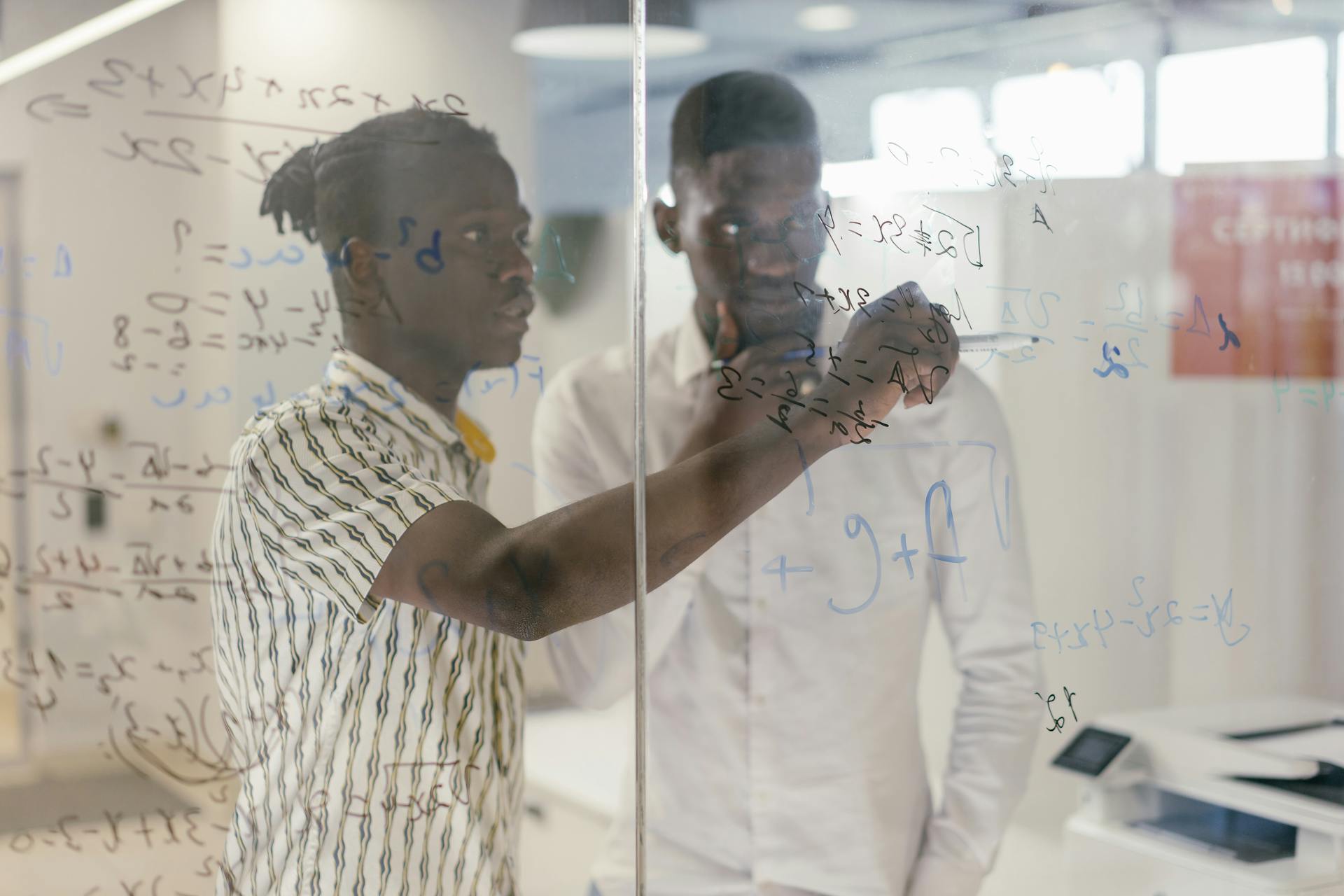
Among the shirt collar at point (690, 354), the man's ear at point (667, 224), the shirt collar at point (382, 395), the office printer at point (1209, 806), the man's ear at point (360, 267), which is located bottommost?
the office printer at point (1209, 806)

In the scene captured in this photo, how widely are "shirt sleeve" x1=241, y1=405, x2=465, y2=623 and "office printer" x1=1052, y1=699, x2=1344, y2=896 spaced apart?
875 millimetres

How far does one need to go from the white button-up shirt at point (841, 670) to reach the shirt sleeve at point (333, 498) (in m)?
0.33

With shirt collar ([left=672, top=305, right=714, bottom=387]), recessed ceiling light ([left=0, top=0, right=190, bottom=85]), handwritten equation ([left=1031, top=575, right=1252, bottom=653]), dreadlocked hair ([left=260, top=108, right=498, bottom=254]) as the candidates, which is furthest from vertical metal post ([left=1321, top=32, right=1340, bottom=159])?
recessed ceiling light ([left=0, top=0, right=190, bottom=85])

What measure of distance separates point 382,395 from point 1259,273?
1117 millimetres

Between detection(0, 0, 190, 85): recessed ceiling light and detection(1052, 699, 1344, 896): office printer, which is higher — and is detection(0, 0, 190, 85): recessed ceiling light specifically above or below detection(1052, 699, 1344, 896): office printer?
above

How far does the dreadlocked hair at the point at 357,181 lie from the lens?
48.5 inches

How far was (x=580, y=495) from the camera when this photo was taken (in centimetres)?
132

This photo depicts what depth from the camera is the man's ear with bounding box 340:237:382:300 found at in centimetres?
123

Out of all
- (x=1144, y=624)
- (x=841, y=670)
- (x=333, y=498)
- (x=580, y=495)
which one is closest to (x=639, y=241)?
(x=580, y=495)

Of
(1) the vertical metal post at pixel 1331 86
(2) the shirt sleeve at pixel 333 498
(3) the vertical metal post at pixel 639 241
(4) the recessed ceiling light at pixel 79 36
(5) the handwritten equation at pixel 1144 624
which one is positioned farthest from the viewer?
(1) the vertical metal post at pixel 1331 86

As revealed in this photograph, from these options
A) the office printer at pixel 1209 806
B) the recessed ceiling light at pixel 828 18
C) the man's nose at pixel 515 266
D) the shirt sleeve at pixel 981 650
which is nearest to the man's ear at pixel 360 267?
the man's nose at pixel 515 266

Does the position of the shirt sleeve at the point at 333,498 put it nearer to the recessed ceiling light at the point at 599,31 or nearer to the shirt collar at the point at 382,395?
the shirt collar at the point at 382,395

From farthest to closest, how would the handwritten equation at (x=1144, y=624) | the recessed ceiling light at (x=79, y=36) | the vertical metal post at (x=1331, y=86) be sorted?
the vertical metal post at (x=1331, y=86)
the handwritten equation at (x=1144, y=624)
the recessed ceiling light at (x=79, y=36)

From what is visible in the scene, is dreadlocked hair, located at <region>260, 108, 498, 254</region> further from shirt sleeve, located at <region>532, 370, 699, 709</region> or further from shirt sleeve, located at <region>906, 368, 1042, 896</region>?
shirt sleeve, located at <region>906, 368, 1042, 896</region>
